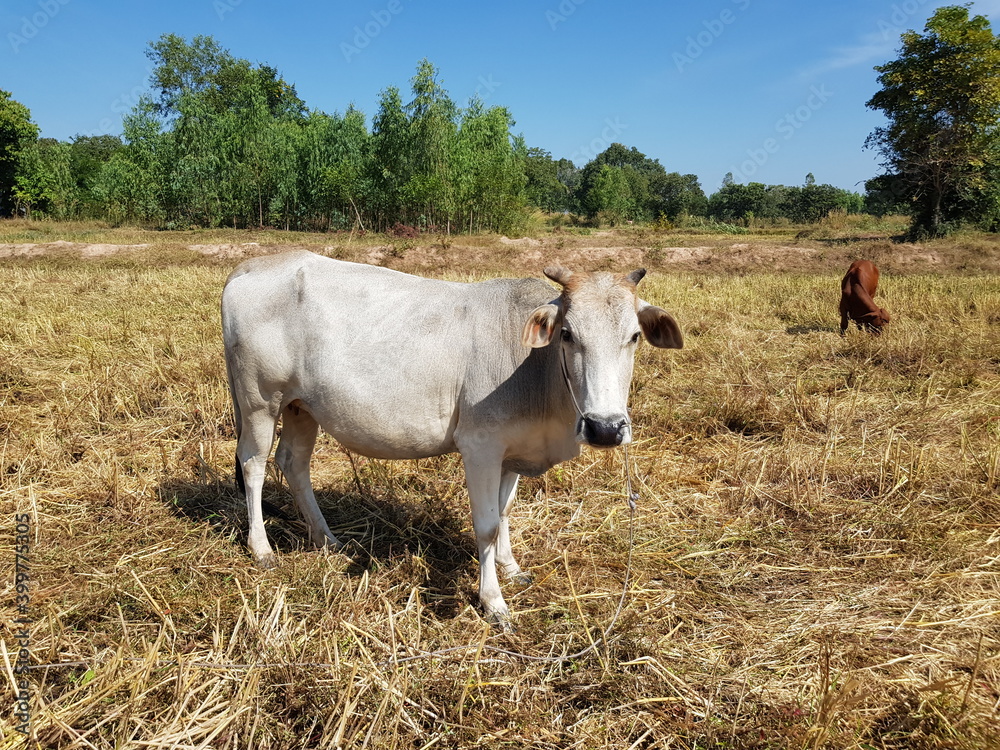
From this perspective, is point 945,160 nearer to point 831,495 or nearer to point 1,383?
point 831,495

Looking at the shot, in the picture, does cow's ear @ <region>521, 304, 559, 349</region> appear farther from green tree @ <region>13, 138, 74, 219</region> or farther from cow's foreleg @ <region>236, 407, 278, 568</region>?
green tree @ <region>13, 138, 74, 219</region>

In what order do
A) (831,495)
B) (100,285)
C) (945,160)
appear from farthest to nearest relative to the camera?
1. (945,160)
2. (100,285)
3. (831,495)

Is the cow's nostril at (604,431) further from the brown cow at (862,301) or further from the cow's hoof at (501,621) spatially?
the brown cow at (862,301)

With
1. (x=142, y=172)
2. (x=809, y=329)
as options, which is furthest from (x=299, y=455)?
(x=142, y=172)

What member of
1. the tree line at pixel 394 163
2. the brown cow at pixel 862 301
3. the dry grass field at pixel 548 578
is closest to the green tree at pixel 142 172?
the tree line at pixel 394 163

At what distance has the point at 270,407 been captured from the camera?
420 cm

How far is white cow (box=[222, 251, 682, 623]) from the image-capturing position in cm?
333

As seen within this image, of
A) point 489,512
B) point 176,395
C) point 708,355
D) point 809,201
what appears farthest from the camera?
point 809,201

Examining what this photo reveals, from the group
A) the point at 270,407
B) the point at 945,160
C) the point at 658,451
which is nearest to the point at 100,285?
the point at 270,407

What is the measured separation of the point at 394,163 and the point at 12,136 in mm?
30712

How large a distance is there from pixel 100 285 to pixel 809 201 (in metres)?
65.8

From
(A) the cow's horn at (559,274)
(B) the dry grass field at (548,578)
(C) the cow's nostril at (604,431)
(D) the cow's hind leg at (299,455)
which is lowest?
(B) the dry grass field at (548,578)

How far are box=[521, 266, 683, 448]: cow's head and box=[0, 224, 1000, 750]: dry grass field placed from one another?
36.6 inches

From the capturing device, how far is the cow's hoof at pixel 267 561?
4.04m
